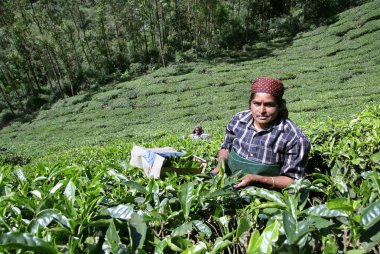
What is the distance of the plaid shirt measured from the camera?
2182 millimetres

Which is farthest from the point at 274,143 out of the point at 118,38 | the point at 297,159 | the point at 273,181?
the point at 118,38

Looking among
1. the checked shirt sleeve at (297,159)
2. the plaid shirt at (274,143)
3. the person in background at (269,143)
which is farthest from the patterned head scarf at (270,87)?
the checked shirt sleeve at (297,159)

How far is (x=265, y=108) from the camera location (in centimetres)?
238

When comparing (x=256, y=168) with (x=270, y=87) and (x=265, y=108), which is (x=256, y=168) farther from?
(x=270, y=87)

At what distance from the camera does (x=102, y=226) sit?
1260 millimetres

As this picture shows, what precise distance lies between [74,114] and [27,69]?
36.9 feet

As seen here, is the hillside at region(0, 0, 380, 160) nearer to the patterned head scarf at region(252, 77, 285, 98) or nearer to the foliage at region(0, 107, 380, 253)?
the patterned head scarf at region(252, 77, 285, 98)

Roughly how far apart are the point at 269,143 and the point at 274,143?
35 mm

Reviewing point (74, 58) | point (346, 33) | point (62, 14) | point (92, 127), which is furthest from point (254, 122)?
point (62, 14)

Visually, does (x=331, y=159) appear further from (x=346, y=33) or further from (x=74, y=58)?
(x=74, y=58)

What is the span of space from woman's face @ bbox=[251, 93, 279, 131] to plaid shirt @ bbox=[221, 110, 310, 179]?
0.06 metres

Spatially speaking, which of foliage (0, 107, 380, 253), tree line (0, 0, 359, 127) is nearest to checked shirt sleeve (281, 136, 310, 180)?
foliage (0, 107, 380, 253)

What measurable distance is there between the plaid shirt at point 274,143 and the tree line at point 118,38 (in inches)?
951

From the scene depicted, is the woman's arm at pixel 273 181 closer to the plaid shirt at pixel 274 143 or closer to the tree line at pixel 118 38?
the plaid shirt at pixel 274 143
